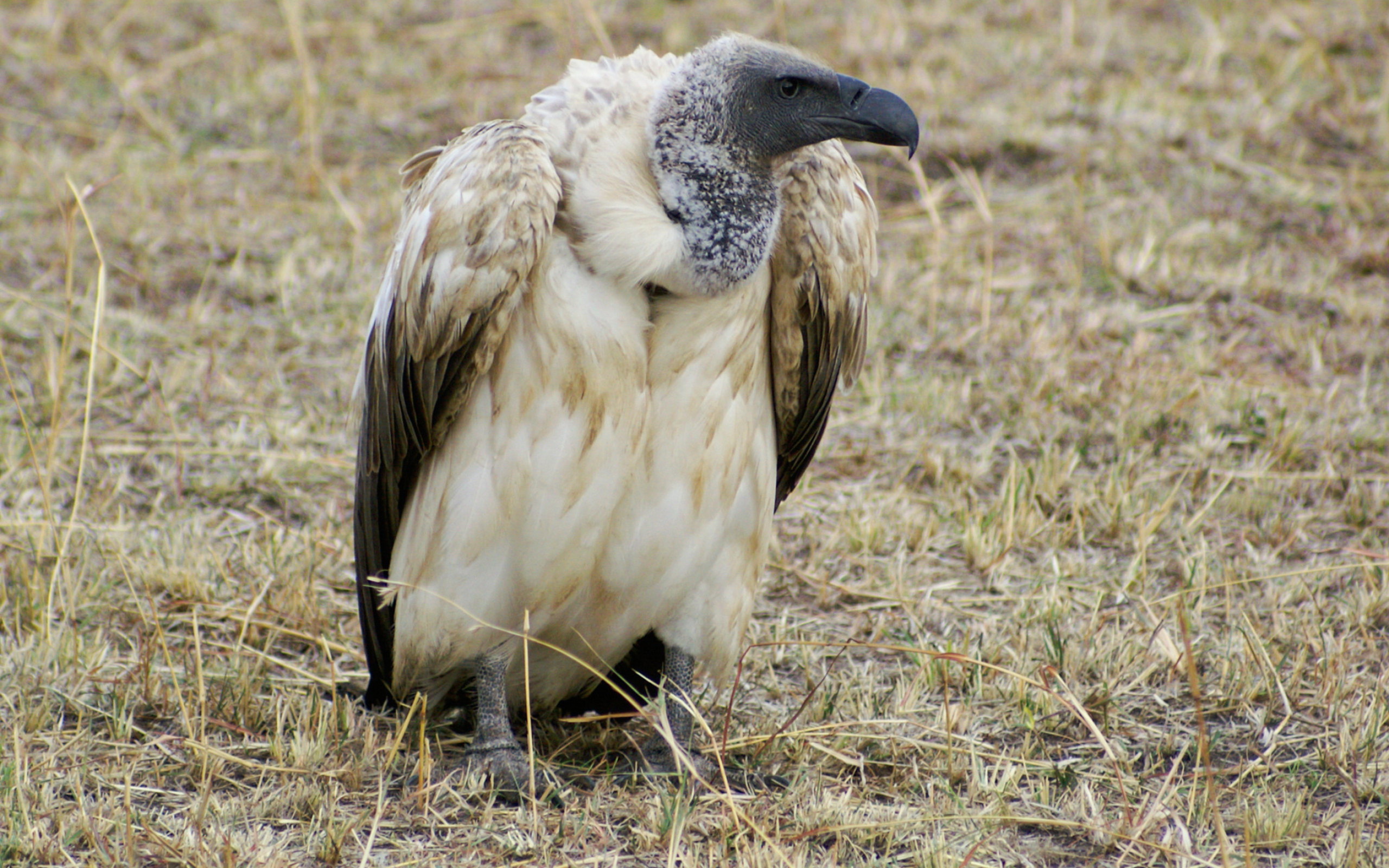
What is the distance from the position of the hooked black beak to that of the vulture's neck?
0.18 meters

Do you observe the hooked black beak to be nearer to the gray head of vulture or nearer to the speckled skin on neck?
the gray head of vulture

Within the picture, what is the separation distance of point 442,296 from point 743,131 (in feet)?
2.32

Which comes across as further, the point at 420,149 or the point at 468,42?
the point at 468,42

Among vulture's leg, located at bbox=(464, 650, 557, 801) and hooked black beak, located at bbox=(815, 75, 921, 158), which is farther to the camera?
vulture's leg, located at bbox=(464, 650, 557, 801)

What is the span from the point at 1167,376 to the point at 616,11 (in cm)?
487

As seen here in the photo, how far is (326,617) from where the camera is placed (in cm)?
393

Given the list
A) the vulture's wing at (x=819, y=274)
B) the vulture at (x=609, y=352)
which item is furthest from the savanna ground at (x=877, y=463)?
the vulture's wing at (x=819, y=274)

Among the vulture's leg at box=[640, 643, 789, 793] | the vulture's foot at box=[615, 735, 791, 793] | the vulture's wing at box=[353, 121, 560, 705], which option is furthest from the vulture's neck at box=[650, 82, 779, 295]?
the vulture's foot at box=[615, 735, 791, 793]

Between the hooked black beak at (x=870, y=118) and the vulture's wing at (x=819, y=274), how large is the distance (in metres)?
0.16

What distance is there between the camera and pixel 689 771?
3258 mm

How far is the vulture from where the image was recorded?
294 centimetres

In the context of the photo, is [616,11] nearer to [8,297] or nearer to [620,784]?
[8,297]

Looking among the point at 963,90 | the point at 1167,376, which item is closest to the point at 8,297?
the point at 1167,376

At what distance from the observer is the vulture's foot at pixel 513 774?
10.4 ft
